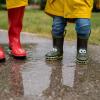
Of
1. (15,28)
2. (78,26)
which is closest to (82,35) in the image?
(78,26)

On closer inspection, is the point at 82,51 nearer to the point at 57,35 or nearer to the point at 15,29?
the point at 57,35

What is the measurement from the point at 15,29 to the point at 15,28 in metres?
0.02

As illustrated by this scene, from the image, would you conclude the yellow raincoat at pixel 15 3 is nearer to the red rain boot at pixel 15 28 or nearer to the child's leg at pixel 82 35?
the red rain boot at pixel 15 28

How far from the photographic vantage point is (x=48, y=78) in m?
3.86

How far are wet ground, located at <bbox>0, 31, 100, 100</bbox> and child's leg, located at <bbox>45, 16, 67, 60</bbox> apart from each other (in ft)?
0.31

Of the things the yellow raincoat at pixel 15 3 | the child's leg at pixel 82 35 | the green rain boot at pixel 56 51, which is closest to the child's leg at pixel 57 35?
the green rain boot at pixel 56 51

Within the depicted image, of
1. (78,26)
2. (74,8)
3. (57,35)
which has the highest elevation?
(74,8)

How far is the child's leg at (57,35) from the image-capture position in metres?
4.57

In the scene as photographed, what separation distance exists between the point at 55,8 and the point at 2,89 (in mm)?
1372

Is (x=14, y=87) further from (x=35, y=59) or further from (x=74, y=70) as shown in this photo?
(x=35, y=59)

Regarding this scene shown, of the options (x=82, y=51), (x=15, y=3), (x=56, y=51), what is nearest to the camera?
(x=15, y=3)

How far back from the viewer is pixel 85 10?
4.40 meters

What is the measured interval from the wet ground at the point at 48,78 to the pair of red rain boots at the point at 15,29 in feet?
0.27

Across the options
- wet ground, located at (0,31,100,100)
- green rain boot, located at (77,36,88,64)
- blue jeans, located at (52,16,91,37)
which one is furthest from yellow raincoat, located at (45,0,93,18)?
wet ground, located at (0,31,100,100)
